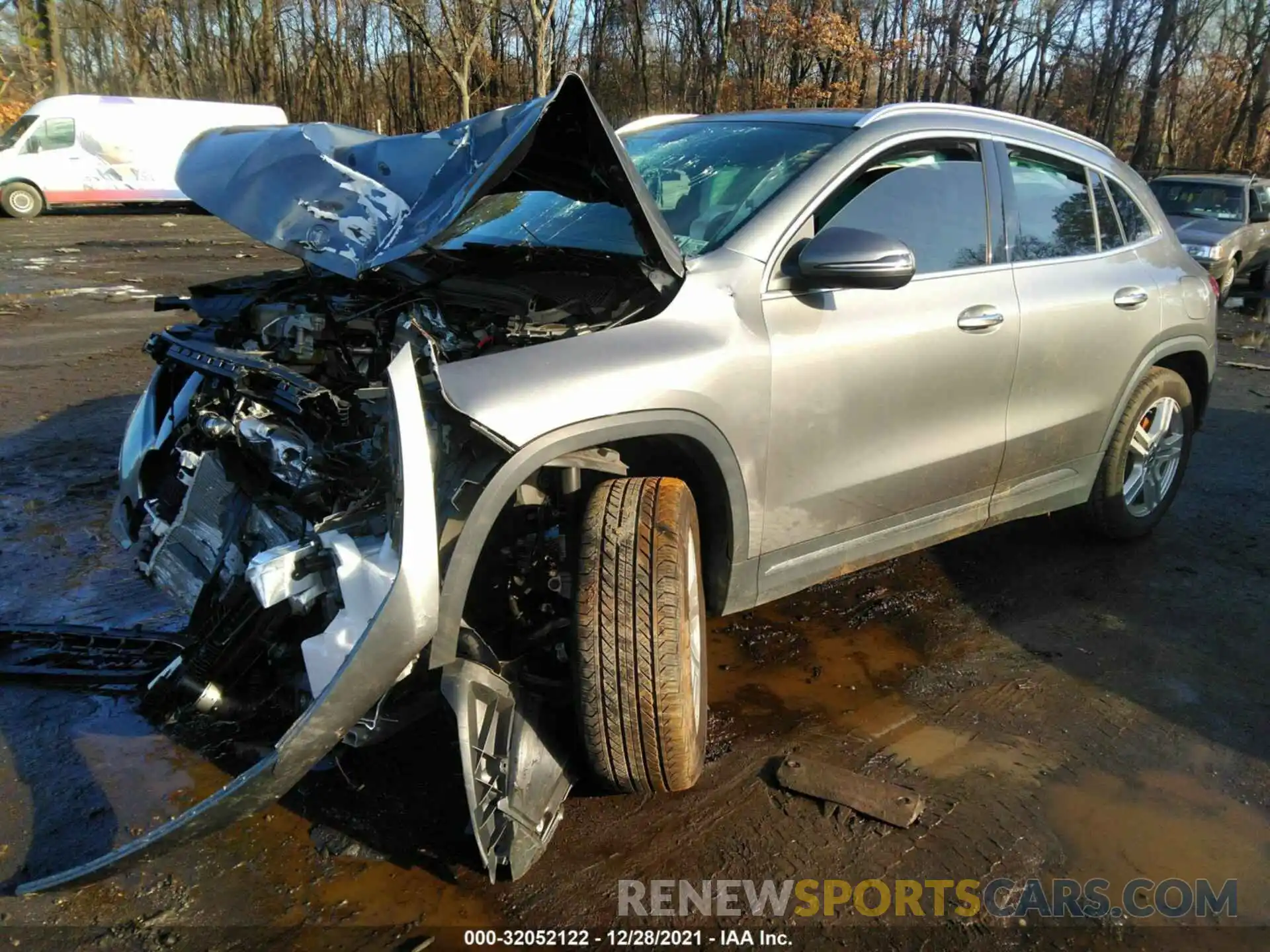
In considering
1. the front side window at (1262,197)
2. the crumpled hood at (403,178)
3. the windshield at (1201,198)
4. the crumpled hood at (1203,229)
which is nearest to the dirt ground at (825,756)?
the crumpled hood at (403,178)

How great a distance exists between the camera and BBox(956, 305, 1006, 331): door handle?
10.7ft

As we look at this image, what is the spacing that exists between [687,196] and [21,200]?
20864 millimetres

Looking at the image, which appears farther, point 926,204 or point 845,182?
point 926,204

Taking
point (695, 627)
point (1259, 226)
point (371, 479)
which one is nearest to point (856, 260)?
point (695, 627)

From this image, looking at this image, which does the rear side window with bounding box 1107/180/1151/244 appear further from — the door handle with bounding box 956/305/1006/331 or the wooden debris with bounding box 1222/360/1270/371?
the wooden debris with bounding box 1222/360/1270/371

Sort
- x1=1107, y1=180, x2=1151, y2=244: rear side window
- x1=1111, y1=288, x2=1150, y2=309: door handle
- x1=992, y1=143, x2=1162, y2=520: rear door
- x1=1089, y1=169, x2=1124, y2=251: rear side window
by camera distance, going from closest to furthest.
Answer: x1=992, y1=143, x2=1162, y2=520: rear door, x1=1111, y1=288, x2=1150, y2=309: door handle, x1=1089, y1=169, x2=1124, y2=251: rear side window, x1=1107, y1=180, x2=1151, y2=244: rear side window

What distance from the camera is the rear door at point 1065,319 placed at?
11.7 feet

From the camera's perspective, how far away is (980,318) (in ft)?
10.9

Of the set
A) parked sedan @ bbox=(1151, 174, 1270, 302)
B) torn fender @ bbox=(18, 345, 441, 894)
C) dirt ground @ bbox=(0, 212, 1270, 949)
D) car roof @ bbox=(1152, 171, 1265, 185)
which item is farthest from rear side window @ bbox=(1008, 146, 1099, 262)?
car roof @ bbox=(1152, 171, 1265, 185)

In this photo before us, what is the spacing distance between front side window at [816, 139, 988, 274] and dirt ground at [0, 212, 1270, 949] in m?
1.55

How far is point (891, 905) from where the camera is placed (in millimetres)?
2377

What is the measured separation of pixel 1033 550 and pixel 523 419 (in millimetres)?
3349

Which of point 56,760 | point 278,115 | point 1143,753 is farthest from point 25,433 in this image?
point 278,115

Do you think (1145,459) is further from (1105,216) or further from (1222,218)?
(1222,218)
